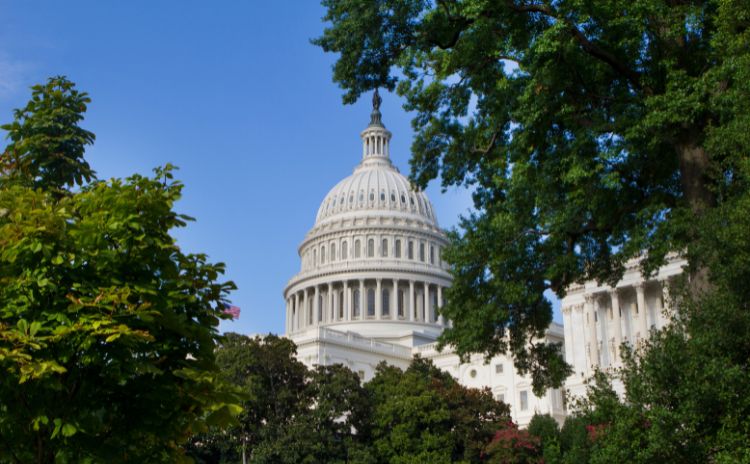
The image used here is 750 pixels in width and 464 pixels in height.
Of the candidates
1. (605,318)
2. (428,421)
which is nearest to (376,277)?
(605,318)

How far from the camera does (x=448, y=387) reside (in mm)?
65812

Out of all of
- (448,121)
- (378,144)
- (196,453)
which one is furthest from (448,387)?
(378,144)

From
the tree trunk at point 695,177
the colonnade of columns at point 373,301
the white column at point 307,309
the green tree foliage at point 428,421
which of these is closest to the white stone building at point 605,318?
the green tree foliage at point 428,421

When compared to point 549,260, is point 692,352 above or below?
below

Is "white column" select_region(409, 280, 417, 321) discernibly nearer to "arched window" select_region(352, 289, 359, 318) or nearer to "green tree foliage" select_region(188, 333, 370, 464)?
"arched window" select_region(352, 289, 359, 318)

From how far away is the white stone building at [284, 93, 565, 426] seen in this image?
112000 millimetres

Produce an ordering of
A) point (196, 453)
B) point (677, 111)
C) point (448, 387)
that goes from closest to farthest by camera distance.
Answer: point (677, 111)
point (196, 453)
point (448, 387)

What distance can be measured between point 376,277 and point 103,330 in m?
117

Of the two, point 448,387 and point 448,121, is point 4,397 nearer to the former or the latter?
point 448,121

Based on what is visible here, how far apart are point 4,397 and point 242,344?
48855 mm

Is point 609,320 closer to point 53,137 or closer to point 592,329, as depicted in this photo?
point 592,329

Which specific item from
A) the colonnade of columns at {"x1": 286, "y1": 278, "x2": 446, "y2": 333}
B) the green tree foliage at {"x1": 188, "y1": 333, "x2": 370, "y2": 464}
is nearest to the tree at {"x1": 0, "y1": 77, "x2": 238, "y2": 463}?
the green tree foliage at {"x1": 188, "y1": 333, "x2": 370, "y2": 464}

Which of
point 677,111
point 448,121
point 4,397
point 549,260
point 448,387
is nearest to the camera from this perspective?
point 4,397

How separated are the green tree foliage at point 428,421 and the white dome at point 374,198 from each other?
76886 mm
